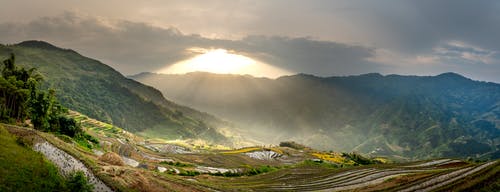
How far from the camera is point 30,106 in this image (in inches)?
2704

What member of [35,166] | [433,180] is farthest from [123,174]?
[433,180]

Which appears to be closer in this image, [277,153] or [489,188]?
[489,188]

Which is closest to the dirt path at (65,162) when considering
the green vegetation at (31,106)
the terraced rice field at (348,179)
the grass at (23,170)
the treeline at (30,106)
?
the grass at (23,170)

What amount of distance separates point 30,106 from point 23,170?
4853cm

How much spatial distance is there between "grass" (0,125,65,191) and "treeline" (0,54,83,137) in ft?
132

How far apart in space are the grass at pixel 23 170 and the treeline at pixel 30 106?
1585 inches

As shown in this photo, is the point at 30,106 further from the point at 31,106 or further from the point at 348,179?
the point at 348,179

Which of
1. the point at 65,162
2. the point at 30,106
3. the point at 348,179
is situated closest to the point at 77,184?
the point at 65,162

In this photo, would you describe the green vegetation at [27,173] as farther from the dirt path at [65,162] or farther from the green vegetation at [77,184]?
the dirt path at [65,162]

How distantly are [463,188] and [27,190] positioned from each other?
34827 millimetres

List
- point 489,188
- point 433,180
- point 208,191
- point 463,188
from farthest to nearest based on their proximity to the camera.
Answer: point 208,191 < point 433,180 < point 463,188 < point 489,188

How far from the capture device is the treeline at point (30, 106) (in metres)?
67.5

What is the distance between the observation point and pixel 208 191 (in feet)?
141

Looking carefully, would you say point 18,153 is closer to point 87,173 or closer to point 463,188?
point 87,173
